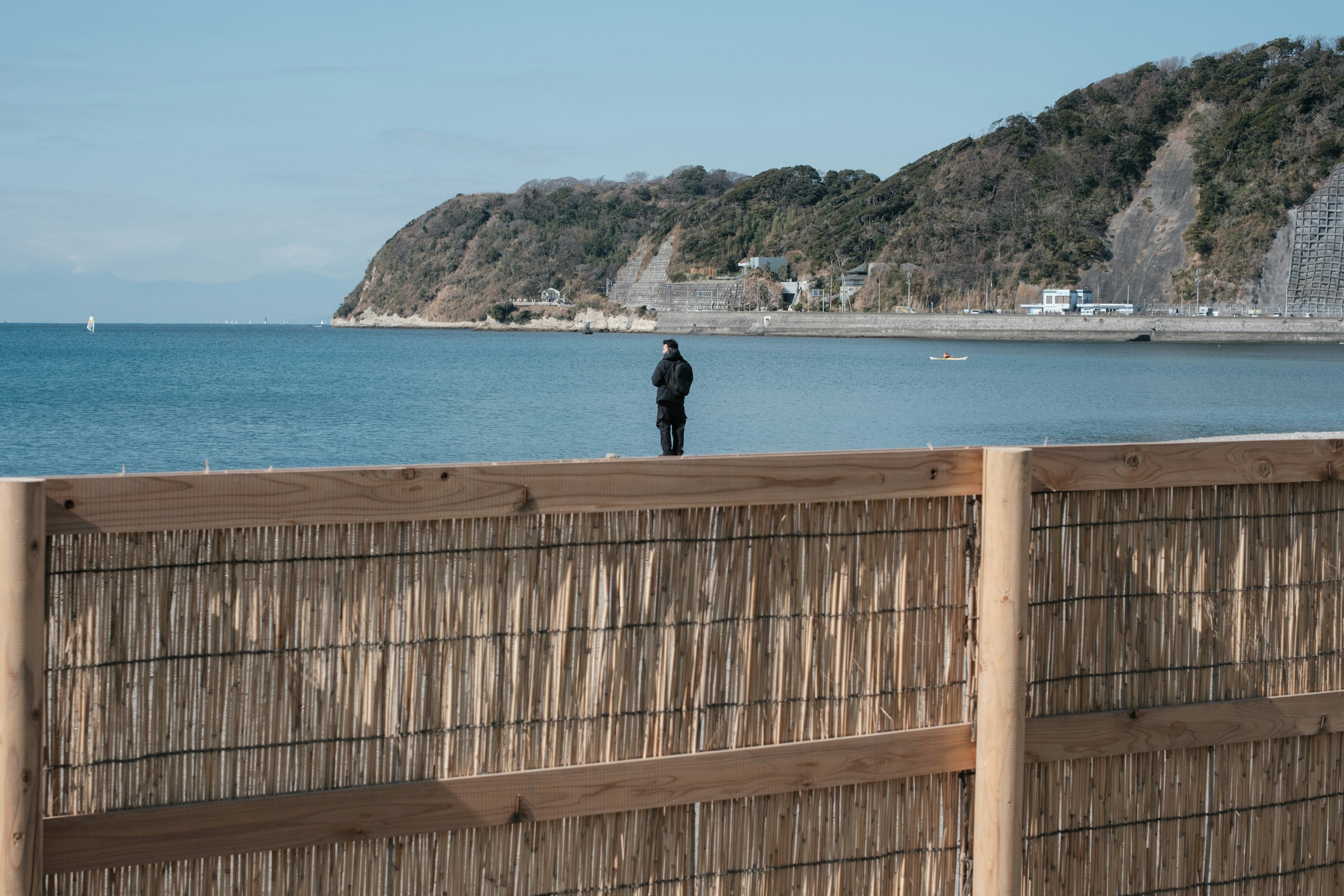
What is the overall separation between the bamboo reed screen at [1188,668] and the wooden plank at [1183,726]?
0.04 meters

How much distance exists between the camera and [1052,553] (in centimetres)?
297

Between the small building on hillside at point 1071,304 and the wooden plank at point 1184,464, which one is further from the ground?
the small building on hillside at point 1071,304

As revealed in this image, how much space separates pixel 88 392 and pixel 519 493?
190 ft

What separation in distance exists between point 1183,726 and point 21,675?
2.65 meters

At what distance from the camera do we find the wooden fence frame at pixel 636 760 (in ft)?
7.16

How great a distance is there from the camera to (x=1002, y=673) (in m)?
2.84

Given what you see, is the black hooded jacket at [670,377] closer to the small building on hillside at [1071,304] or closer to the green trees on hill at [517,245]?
the small building on hillside at [1071,304]

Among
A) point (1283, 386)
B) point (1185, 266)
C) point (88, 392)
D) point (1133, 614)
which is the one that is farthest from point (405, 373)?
point (1133, 614)

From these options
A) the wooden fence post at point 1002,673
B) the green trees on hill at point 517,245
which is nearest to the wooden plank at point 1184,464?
the wooden fence post at point 1002,673

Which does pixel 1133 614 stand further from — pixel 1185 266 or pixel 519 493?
pixel 1185 266

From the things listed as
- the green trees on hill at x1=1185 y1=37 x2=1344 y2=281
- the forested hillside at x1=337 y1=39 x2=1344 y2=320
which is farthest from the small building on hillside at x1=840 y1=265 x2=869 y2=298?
the green trees on hill at x1=1185 y1=37 x2=1344 y2=281

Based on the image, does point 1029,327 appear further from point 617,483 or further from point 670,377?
point 617,483

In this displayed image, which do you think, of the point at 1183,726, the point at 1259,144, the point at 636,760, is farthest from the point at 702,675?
the point at 1259,144

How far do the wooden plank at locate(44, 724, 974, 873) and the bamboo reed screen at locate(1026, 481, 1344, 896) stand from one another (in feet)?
1.21
